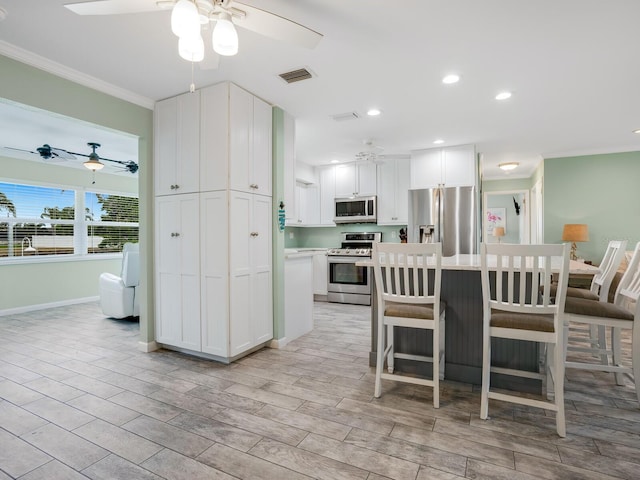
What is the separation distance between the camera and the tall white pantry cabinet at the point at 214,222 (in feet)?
9.33

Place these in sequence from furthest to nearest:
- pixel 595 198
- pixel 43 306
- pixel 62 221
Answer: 1. pixel 62 221
2. pixel 43 306
3. pixel 595 198

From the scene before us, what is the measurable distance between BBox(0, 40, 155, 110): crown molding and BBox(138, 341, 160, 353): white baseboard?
234 centimetres

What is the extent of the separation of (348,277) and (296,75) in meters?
3.59

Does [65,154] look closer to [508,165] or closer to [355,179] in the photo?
[355,179]

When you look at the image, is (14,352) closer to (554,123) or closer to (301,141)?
(301,141)

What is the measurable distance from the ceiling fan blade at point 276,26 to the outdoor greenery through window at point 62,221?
5.63 metres

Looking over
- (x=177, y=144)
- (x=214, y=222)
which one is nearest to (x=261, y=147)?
(x=177, y=144)

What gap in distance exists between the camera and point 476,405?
2.18 meters

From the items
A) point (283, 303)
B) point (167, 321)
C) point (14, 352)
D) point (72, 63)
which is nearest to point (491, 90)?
point (283, 303)

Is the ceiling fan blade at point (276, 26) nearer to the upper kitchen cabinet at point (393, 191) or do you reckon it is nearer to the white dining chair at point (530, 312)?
the white dining chair at point (530, 312)

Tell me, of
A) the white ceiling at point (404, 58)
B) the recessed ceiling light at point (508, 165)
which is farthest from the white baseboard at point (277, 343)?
the recessed ceiling light at point (508, 165)

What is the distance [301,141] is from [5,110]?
3.32m

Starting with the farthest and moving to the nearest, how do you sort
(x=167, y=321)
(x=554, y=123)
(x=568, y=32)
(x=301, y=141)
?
(x=301, y=141) → (x=554, y=123) → (x=167, y=321) → (x=568, y=32)

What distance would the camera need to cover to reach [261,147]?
10.6ft
